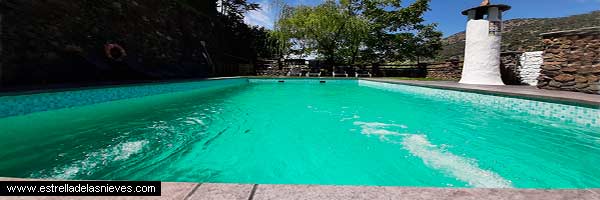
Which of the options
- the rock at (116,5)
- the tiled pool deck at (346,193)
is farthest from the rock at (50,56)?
the tiled pool deck at (346,193)

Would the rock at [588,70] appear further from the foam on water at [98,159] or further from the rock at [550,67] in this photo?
the foam on water at [98,159]

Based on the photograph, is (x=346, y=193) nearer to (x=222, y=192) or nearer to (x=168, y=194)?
(x=222, y=192)

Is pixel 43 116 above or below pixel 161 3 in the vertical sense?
below

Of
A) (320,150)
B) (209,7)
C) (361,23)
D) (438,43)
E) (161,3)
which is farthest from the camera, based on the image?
(438,43)

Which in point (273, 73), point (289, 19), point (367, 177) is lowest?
point (367, 177)

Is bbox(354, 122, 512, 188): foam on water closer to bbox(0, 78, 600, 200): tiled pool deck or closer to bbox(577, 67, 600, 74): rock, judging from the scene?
bbox(0, 78, 600, 200): tiled pool deck

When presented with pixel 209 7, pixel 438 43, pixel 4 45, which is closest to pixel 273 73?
pixel 209 7

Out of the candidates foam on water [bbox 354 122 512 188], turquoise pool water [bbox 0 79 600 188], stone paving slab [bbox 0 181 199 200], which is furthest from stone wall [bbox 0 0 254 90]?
foam on water [bbox 354 122 512 188]

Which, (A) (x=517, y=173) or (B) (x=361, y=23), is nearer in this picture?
(A) (x=517, y=173)

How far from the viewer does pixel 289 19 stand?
58.3 ft

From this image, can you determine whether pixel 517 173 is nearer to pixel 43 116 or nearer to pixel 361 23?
pixel 43 116

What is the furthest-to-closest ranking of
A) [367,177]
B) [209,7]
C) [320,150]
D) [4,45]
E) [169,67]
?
[209,7] → [169,67] → [4,45] → [320,150] → [367,177]

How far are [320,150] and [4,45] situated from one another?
7786 millimetres

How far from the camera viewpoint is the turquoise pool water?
2242 millimetres
